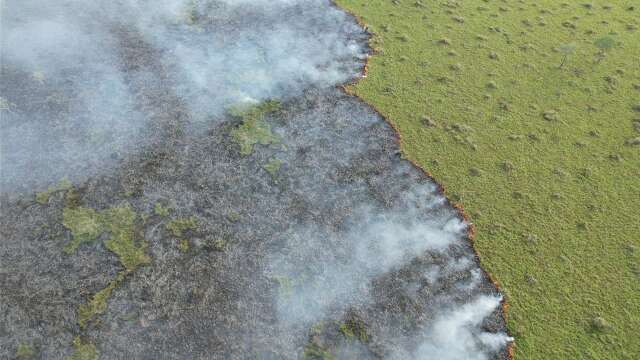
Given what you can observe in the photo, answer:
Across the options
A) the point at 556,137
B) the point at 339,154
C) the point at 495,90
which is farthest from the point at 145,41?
the point at 556,137

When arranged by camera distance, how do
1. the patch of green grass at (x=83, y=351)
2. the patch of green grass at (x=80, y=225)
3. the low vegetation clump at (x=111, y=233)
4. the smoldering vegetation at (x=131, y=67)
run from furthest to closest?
the smoldering vegetation at (x=131, y=67) < the patch of green grass at (x=80, y=225) < the low vegetation clump at (x=111, y=233) < the patch of green grass at (x=83, y=351)

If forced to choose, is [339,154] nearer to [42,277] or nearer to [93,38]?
[42,277]

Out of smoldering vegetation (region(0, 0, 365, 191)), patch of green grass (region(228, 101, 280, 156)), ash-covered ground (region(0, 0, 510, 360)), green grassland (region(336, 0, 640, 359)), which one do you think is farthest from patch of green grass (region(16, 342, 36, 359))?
green grassland (region(336, 0, 640, 359))

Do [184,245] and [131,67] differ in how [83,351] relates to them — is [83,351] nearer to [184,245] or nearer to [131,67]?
[184,245]

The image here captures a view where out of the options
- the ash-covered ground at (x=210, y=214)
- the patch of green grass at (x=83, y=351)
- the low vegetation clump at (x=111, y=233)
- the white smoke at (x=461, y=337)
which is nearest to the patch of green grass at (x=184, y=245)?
the ash-covered ground at (x=210, y=214)

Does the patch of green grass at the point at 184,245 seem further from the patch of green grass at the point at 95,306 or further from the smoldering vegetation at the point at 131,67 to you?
the smoldering vegetation at the point at 131,67

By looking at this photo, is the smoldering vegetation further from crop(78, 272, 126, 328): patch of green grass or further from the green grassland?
crop(78, 272, 126, 328): patch of green grass
